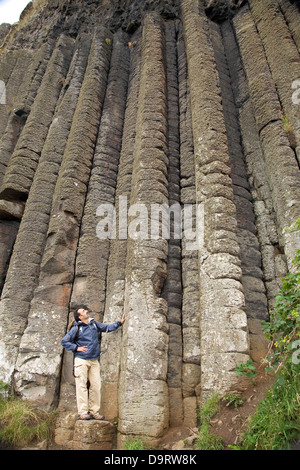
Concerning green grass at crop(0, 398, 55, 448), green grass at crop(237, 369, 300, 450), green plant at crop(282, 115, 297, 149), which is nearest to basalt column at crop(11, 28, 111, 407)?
green grass at crop(0, 398, 55, 448)

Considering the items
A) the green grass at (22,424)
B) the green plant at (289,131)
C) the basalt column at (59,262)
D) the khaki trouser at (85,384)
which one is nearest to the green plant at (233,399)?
the khaki trouser at (85,384)

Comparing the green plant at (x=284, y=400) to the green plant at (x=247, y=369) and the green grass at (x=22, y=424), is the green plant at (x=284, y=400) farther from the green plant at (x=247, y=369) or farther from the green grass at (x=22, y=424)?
the green grass at (x=22, y=424)

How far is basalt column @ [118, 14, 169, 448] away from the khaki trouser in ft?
1.24

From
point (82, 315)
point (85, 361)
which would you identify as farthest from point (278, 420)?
point (82, 315)

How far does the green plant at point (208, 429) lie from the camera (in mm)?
4238

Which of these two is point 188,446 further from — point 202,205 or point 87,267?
point 202,205

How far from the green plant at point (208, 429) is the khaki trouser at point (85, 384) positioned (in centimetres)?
158

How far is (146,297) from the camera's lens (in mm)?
5926

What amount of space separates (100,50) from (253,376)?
9.91m

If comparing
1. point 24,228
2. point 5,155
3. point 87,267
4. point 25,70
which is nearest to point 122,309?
point 87,267

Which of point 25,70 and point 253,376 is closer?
point 253,376

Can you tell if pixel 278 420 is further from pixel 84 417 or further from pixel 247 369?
pixel 84 417

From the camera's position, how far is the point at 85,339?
557cm

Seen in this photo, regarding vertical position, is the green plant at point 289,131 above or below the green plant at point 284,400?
above
